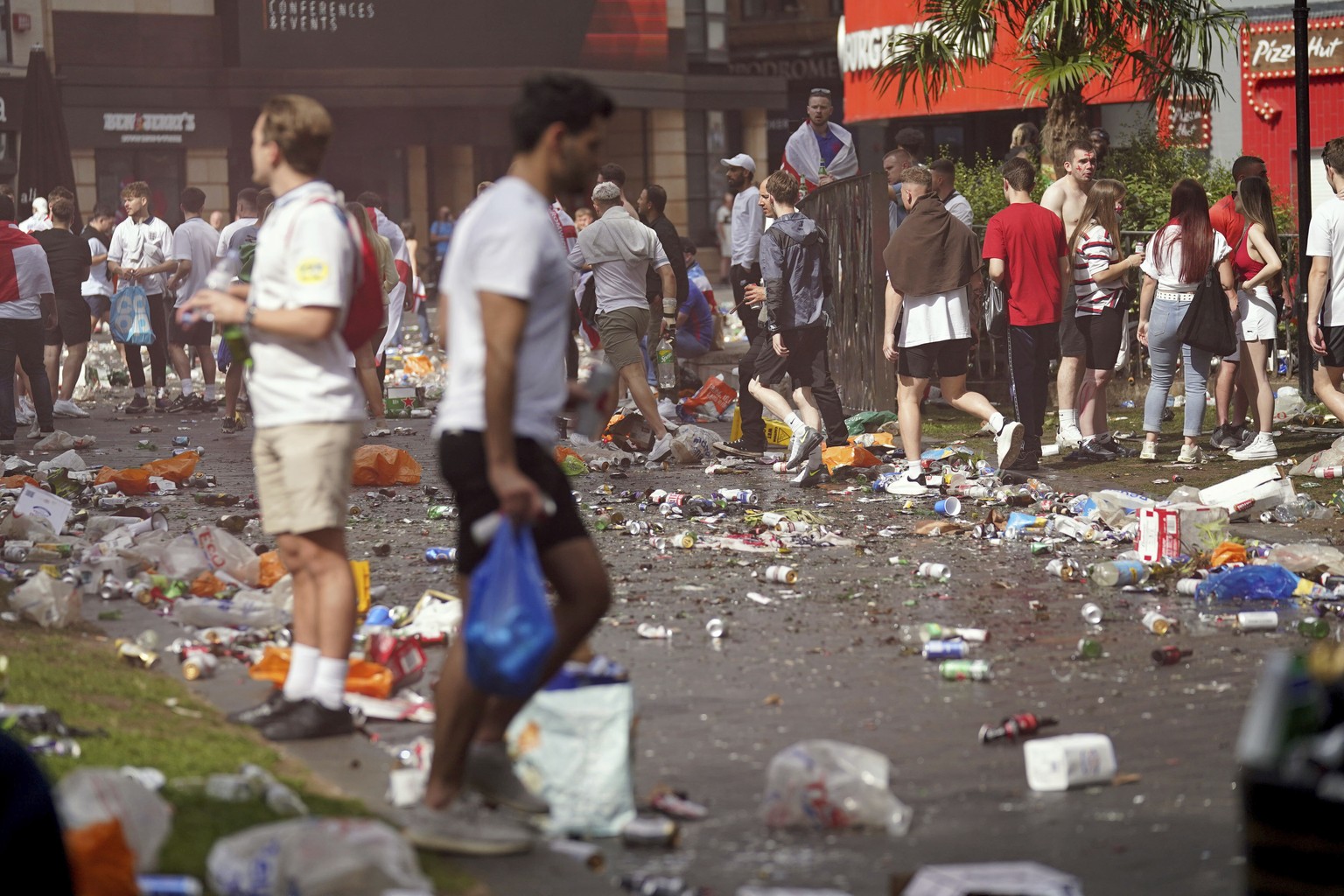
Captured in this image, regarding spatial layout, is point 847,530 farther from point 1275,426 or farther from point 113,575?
point 1275,426

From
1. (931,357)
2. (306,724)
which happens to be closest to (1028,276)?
(931,357)

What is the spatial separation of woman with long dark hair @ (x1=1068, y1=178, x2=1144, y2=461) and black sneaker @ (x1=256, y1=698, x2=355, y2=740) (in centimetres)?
765

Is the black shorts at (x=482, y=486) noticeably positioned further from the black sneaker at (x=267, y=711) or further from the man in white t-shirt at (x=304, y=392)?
the black sneaker at (x=267, y=711)

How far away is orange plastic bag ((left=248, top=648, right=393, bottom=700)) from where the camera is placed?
19.6ft

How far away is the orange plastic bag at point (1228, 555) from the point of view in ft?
27.0

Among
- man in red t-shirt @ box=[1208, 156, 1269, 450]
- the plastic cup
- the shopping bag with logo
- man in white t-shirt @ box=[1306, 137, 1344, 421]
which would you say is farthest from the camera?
the shopping bag with logo

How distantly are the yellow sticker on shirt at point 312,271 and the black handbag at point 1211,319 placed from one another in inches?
299

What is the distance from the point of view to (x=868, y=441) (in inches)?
508

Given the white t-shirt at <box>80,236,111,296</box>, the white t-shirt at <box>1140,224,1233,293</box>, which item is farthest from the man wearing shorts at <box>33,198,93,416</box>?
the white t-shirt at <box>1140,224,1233,293</box>

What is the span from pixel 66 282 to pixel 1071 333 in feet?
29.6

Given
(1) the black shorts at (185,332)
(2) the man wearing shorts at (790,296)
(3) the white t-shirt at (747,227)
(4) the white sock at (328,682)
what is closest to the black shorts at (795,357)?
(2) the man wearing shorts at (790,296)

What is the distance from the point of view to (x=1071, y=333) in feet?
39.2

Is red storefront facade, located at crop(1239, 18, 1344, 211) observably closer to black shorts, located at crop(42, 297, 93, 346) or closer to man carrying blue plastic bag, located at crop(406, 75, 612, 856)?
black shorts, located at crop(42, 297, 93, 346)

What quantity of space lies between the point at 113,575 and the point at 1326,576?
5549 millimetres
